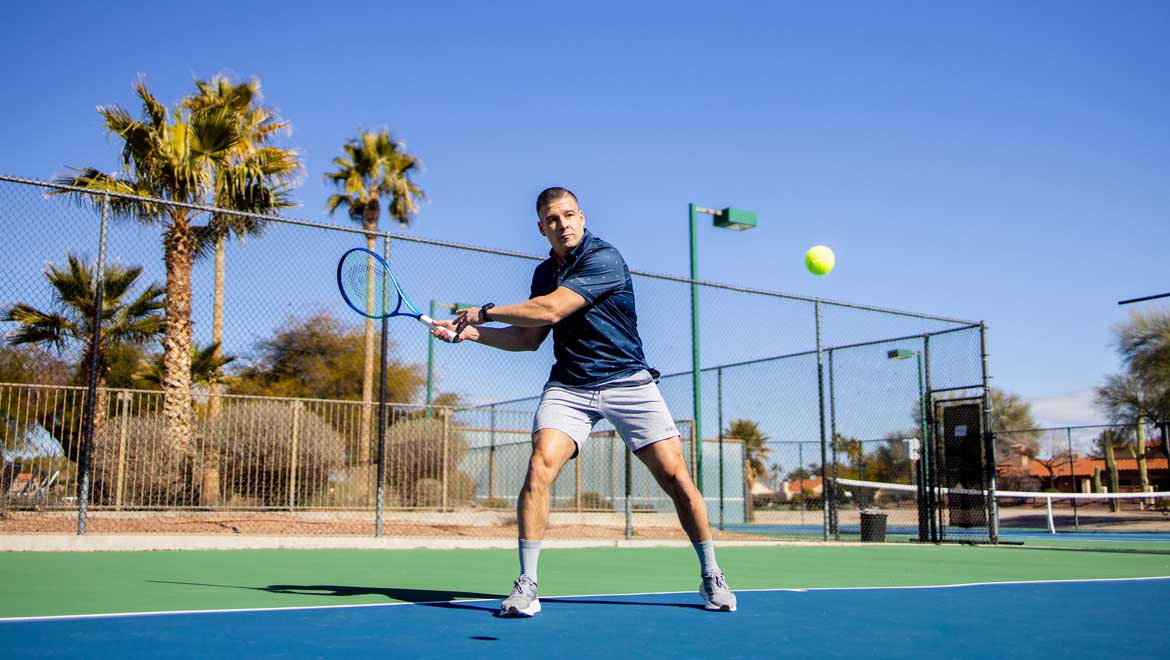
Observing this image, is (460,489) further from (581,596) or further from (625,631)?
(625,631)

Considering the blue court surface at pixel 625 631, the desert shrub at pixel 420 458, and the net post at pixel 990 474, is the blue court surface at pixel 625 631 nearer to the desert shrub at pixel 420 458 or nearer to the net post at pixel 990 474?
the net post at pixel 990 474

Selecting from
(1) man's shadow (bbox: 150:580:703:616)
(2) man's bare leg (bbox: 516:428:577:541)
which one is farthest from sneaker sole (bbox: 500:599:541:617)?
(2) man's bare leg (bbox: 516:428:577:541)

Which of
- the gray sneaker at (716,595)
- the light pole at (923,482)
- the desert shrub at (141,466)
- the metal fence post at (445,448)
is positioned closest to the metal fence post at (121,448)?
the desert shrub at (141,466)

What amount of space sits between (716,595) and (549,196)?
1929 millimetres

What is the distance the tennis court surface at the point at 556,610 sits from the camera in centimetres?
312

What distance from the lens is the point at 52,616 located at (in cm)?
359

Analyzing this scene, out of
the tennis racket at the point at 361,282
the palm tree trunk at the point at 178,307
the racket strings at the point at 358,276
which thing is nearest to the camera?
the tennis racket at the point at 361,282

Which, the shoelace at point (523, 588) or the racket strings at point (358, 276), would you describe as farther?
the racket strings at point (358, 276)

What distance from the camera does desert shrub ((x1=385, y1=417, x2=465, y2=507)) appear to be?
41.5ft

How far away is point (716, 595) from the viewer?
4156mm

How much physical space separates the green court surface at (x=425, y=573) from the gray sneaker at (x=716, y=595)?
3.02 feet

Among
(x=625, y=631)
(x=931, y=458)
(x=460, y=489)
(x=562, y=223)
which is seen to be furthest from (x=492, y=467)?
(x=625, y=631)

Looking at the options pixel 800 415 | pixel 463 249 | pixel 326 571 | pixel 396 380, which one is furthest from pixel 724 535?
pixel 396 380

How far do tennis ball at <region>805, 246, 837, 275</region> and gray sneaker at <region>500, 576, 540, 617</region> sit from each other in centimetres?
888
